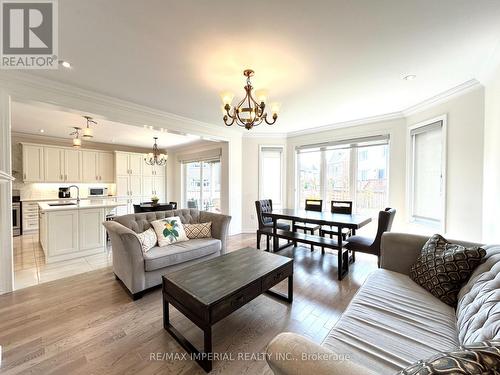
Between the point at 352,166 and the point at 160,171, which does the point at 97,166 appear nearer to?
the point at 160,171

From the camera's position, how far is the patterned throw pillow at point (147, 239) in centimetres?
256

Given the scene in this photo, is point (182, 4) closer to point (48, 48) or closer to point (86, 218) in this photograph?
point (48, 48)

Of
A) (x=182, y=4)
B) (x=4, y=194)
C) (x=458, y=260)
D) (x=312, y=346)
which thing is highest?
(x=182, y=4)

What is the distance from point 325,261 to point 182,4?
3.63 metres

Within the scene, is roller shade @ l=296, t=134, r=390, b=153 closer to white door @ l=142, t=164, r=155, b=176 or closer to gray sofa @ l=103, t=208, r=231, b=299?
gray sofa @ l=103, t=208, r=231, b=299

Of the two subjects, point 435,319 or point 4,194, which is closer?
point 435,319

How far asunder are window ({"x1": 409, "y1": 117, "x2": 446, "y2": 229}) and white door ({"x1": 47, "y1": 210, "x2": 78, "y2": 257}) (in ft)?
18.8

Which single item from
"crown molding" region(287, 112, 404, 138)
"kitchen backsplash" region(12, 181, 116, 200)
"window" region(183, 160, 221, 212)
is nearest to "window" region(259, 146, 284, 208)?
"crown molding" region(287, 112, 404, 138)

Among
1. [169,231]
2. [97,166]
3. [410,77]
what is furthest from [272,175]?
[97,166]

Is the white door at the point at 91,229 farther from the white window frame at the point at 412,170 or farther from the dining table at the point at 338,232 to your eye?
the white window frame at the point at 412,170

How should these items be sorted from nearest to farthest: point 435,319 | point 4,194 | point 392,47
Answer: point 435,319 → point 392,47 → point 4,194

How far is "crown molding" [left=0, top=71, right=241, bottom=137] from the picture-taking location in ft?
8.07

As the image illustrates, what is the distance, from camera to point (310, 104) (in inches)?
135

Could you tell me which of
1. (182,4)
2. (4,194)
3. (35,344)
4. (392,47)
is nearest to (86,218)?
(4,194)
